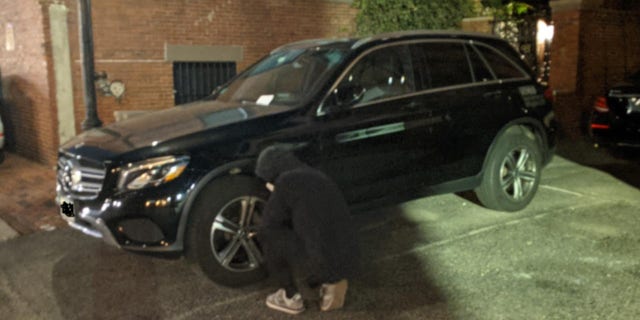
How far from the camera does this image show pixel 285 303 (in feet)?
13.6

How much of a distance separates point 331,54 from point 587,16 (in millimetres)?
7809

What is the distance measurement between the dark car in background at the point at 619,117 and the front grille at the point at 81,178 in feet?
23.4

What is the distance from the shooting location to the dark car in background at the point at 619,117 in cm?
852

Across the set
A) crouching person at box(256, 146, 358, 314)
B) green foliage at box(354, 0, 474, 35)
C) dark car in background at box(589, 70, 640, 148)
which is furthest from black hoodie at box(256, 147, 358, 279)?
green foliage at box(354, 0, 474, 35)

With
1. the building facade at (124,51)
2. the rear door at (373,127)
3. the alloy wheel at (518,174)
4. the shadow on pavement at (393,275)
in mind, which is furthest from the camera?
the building facade at (124,51)

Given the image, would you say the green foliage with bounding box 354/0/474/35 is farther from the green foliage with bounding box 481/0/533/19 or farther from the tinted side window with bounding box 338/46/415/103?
the tinted side window with bounding box 338/46/415/103

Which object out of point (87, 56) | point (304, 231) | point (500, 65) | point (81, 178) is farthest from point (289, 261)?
point (87, 56)

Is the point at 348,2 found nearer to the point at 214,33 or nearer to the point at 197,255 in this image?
the point at 214,33

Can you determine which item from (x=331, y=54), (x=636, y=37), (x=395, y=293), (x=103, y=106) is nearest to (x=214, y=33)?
(x=103, y=106)

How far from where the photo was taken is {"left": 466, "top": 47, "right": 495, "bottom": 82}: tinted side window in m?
6.12

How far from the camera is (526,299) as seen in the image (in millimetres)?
4273

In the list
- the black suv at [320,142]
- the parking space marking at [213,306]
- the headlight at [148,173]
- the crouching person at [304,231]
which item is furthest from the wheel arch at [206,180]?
the crouching person at [304,231]

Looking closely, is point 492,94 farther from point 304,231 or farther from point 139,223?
point 139,223

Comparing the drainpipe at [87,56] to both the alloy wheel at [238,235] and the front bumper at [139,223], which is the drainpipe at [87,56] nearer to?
the front bumper at [139,223]
